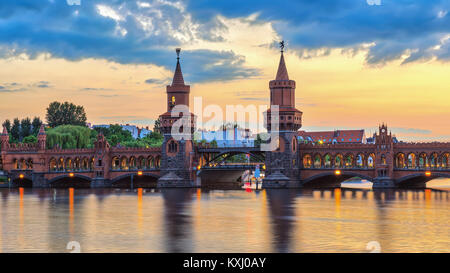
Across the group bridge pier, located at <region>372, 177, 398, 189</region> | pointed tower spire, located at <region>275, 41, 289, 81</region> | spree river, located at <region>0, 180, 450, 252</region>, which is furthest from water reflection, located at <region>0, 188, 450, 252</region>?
pointed tower spire, located at <region>275, 41, 289, 81</region>

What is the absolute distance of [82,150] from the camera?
4899 inches

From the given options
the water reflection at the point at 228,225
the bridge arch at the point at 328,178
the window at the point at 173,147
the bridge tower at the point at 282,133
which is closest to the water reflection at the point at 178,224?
the water reflection at the point at 228,225

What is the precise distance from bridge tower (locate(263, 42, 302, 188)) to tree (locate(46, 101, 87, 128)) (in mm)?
88604

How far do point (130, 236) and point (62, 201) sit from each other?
38.0 metres

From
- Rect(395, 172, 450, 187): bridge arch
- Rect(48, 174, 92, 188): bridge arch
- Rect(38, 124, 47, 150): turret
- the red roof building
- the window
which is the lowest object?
Rect(48, 174, 92, 188): bridge arch

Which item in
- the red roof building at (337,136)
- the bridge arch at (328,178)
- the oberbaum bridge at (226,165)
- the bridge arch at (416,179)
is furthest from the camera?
the red roof building at (337,136)

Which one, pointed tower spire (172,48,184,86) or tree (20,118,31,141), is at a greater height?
pointed tower spire (172,48,184,86)

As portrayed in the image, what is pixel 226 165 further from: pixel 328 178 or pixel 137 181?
pixel 137 181

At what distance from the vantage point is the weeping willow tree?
446ft

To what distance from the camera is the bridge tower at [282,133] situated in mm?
105000

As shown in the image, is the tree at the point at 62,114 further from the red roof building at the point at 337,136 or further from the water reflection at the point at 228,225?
the water reflection at the point at 228,225

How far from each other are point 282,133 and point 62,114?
302 ft

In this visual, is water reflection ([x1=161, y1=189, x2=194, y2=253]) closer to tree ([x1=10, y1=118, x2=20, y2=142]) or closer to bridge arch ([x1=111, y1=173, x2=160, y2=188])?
bridge arch ([x1=111, y1=173, x2=160, y2=188])
